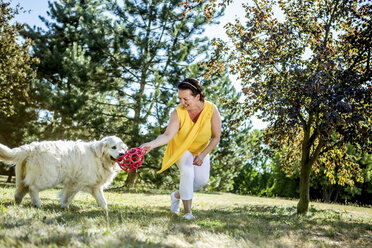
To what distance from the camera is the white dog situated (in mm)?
4441

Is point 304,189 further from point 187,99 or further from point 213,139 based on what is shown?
point 187,99

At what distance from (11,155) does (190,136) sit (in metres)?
2.55

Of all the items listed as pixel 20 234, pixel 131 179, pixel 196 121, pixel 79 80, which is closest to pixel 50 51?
pixel 79 80

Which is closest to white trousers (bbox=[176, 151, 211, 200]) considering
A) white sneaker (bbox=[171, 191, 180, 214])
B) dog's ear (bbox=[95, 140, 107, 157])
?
white sneaker (bbox=[171, 191, 180, 214])

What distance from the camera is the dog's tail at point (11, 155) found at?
4.31m

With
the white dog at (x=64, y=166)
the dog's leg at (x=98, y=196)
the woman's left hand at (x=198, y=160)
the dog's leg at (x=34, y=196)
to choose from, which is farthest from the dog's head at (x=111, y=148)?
the woman's left hand at (x=198, y=160)

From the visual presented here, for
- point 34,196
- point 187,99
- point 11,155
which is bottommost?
point 34,196

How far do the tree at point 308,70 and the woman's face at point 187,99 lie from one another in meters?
2.12

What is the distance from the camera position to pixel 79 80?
1323 centimetres

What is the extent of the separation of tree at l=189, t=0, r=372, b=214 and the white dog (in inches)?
124

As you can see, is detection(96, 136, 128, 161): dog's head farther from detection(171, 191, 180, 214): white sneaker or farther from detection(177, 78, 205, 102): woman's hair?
detection(177, 78, 205, 102): woman's hair

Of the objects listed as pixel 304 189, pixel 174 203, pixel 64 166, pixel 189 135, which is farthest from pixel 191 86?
pixel 304 189

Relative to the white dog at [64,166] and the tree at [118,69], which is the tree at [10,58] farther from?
the white dog at [64,166]

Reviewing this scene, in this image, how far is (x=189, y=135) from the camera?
405 cm
